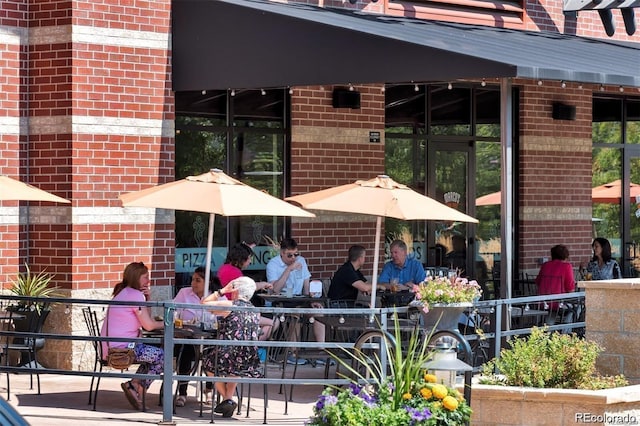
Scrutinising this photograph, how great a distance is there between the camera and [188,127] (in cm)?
1471

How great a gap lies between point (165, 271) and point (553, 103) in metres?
7.43

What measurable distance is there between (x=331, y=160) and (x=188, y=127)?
205 cm

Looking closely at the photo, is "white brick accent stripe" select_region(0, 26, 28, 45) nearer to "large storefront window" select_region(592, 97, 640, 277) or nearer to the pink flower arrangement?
the pink flower arrangement

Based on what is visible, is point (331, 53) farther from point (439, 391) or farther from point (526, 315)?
point (439, 391)

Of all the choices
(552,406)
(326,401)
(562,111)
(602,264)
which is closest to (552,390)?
(552,406)

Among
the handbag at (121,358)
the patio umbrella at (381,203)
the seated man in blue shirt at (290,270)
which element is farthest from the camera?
the seated man in blue shirt at (290,270)

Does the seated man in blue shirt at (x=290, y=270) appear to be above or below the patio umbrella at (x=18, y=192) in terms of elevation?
below

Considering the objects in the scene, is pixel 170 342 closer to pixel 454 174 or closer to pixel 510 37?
pixel 510 37

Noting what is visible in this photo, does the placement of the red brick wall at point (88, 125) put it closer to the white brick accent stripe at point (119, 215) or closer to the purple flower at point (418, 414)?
the white brick accent stripe at point (119, 215)

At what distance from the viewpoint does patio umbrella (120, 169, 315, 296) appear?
36.6ft

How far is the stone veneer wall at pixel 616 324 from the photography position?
957cm

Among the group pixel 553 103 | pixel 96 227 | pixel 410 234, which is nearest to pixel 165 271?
A: pixel 96 227

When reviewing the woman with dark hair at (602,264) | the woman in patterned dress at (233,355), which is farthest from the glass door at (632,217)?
the woman in patterned dress at (233,355)

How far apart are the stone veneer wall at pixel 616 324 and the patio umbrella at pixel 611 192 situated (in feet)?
34.5
